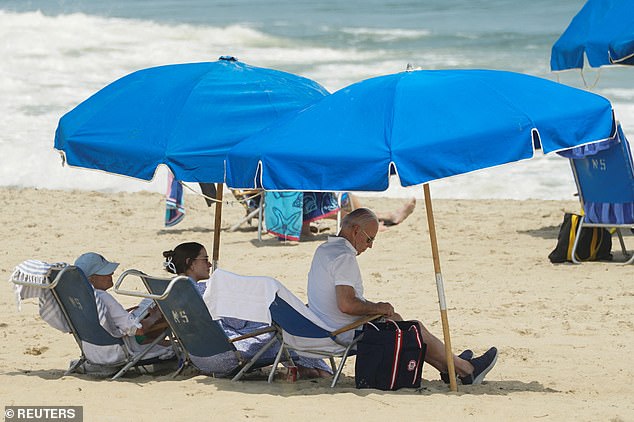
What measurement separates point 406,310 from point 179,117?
2636 mm

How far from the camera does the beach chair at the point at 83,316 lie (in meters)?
5.29

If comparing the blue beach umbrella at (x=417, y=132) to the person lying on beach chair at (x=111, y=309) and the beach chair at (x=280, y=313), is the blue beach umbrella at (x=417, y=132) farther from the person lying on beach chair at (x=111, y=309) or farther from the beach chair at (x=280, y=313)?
the person lying on beach chair at (x=111, y=309)

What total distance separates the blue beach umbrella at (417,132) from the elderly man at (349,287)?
0.59 meters

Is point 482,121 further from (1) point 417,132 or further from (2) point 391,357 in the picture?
(2) point 391,357

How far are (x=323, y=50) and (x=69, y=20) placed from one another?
9.10 m

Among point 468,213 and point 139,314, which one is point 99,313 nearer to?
point 139,314

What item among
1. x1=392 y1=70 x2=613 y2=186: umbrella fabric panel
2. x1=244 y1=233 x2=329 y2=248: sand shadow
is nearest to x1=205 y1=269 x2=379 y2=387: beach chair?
x1=392 y1=70 x2=613 y2=186: umbrella fabric panel

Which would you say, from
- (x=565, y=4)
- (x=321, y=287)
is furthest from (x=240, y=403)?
(x=565, y=4)

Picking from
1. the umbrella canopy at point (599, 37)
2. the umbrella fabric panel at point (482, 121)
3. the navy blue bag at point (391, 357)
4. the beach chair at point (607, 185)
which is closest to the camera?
the umbrella fabric panel at point (482, 121)

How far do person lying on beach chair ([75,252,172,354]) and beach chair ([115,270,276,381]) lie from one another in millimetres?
112

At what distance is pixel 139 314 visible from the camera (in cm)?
568

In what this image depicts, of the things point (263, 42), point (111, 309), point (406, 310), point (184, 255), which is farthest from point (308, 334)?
point (263, 42)

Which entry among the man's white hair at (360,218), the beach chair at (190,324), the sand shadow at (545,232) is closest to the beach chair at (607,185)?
the sand shadow at (545,232)

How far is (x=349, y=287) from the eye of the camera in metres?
5.22
